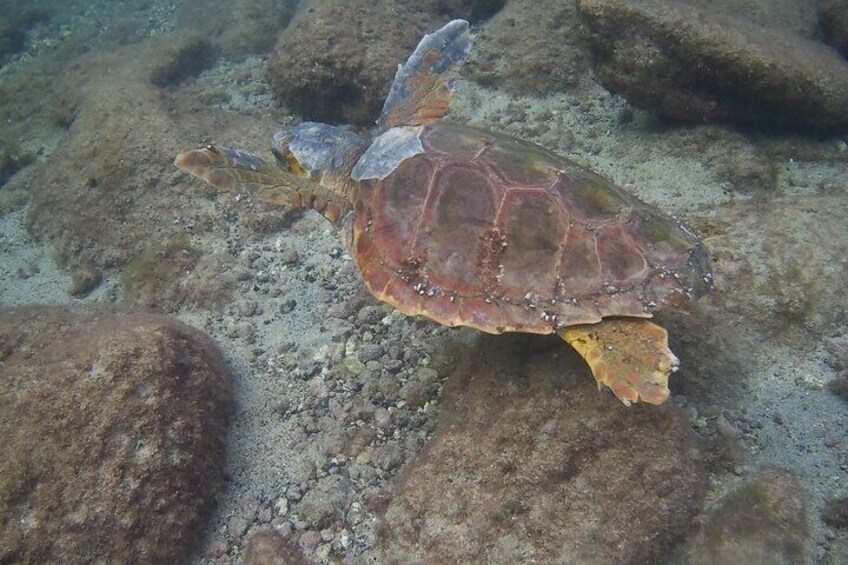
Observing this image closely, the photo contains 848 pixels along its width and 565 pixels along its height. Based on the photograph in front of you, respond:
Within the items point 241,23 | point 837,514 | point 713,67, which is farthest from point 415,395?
point 241,23

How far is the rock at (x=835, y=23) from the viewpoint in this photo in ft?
17.5

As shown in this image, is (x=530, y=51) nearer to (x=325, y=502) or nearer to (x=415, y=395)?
(x=415, y=395)

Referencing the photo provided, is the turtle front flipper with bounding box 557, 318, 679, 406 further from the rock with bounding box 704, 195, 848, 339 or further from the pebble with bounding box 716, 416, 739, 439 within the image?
the rock with bounding box 704, 195, 848, 339

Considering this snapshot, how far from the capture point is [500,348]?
3.25 m

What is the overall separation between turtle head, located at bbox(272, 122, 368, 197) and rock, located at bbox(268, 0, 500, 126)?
2076mm

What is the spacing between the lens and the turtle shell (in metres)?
2.64

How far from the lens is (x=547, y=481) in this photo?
8.92ft

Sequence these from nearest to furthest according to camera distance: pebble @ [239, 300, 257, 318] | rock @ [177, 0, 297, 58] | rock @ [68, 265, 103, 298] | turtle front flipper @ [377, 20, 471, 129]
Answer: turtle front flipper @ [377, 20, 471, 129] < pebble @ [239, 300, 257, 318] < rock @ [68, 265, 103, 298] < rock @ [177, 0, 297, 58]

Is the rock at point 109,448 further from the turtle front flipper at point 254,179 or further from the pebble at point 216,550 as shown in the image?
the turtle front flipper at point 254,179

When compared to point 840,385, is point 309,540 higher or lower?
lower

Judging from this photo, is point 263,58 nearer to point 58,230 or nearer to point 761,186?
point 58,230

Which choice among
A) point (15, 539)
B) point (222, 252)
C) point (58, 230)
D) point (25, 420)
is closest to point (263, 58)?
point (58, 230)

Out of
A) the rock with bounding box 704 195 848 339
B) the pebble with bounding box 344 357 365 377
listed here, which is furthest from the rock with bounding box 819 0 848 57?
the pebble with bounding box 344 357 365 377

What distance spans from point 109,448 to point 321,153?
250 cm
